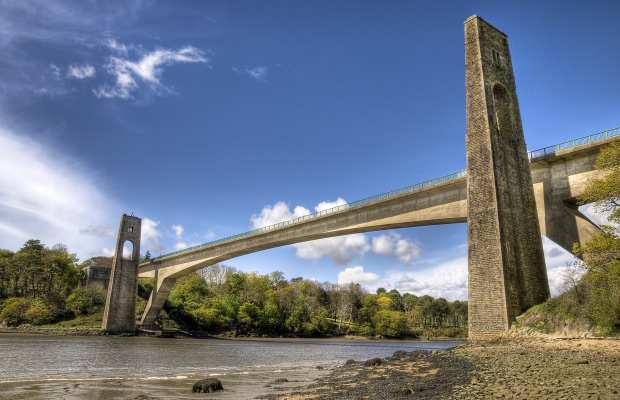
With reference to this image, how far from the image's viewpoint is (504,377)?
10.4 metres

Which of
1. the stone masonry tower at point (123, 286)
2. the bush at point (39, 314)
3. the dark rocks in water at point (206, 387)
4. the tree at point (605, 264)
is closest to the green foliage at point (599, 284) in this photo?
the tree at point (605, 264)

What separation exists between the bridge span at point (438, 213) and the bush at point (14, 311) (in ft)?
70.3

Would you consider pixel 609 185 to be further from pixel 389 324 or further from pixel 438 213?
pixel 389 324

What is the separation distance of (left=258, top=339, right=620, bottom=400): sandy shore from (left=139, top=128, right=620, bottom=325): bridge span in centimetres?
852

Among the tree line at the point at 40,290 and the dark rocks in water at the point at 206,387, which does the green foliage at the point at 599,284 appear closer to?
the dark rocks in water at the point at 206,387

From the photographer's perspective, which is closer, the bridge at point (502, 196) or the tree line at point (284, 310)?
the bridge at point (502, 196)

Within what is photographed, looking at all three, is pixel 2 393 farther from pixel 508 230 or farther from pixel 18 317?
pixel 18 317

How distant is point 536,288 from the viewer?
2192 cm

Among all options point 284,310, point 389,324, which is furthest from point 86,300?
point 389,324

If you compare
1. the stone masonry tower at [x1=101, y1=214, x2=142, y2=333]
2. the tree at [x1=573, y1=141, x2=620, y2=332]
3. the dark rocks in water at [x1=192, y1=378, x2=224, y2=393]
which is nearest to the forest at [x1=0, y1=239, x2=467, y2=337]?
the stone masonry tower at [x1=101, y1=214, x2=142, y2=333]

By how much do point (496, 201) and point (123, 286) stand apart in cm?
4970

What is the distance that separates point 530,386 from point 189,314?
6252 centimetres

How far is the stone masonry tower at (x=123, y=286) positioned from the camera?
5331cm

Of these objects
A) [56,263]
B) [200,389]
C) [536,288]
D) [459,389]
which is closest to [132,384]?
[200,389]
